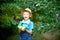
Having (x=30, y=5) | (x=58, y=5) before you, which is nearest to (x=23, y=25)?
(x=30, y=5)

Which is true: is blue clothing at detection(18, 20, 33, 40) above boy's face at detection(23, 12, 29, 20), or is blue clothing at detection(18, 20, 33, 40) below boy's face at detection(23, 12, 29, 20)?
below

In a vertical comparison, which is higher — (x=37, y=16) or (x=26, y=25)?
(x=37, y=16)

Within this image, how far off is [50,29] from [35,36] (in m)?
0.15

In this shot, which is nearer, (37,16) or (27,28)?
(27,28)

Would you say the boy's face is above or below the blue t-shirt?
above

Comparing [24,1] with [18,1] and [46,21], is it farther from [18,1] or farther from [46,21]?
[46,21]

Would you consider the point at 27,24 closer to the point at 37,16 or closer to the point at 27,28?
the point at 27,28

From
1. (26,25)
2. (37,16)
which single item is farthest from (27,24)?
(37,16)

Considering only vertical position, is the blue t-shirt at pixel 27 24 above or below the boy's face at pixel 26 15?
below

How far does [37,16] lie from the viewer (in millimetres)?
2195

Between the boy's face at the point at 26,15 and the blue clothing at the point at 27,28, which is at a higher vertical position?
the boy's face at the point at 26,15

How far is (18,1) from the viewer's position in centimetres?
220

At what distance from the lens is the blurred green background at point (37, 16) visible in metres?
2.16

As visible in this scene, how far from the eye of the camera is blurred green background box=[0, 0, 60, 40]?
2.16m
